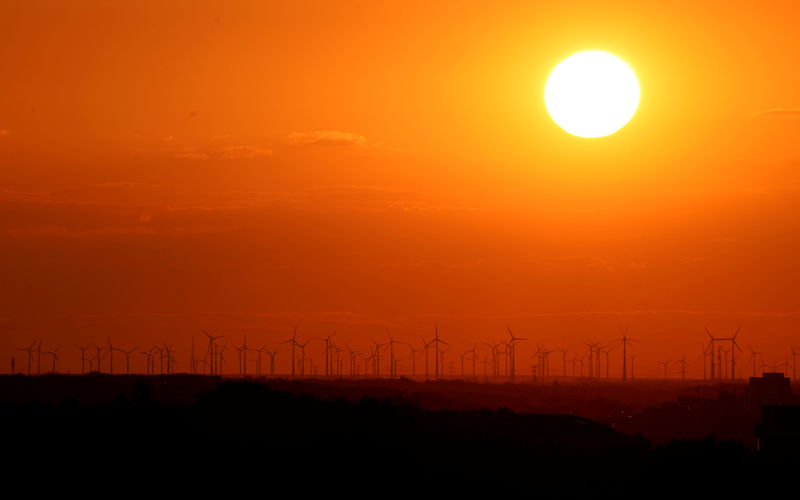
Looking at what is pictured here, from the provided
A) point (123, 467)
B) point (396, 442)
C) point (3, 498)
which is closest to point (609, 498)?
point (396, 442)

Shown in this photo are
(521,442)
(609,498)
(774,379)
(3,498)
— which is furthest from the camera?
(774,379)

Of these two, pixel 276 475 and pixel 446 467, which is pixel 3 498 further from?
pixel 446 467

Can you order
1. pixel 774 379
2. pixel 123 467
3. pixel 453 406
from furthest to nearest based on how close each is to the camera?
pixel 453 406 < pixel 774 379 < pixel 123 467

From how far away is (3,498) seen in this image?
44688 mm

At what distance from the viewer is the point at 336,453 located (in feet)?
173

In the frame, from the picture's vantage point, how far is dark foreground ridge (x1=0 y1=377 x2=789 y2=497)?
49.3m

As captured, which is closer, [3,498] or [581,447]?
[3,498]

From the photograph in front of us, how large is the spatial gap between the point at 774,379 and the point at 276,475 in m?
79.0

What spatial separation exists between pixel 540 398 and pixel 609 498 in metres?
140

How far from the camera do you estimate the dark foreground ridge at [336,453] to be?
162 feet

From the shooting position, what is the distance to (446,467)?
54.2 m

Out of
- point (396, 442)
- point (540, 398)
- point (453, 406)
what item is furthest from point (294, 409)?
point (540, 398)

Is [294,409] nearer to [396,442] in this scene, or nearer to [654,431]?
[396,442]

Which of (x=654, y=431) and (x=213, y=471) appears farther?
(x=654, y=431)
